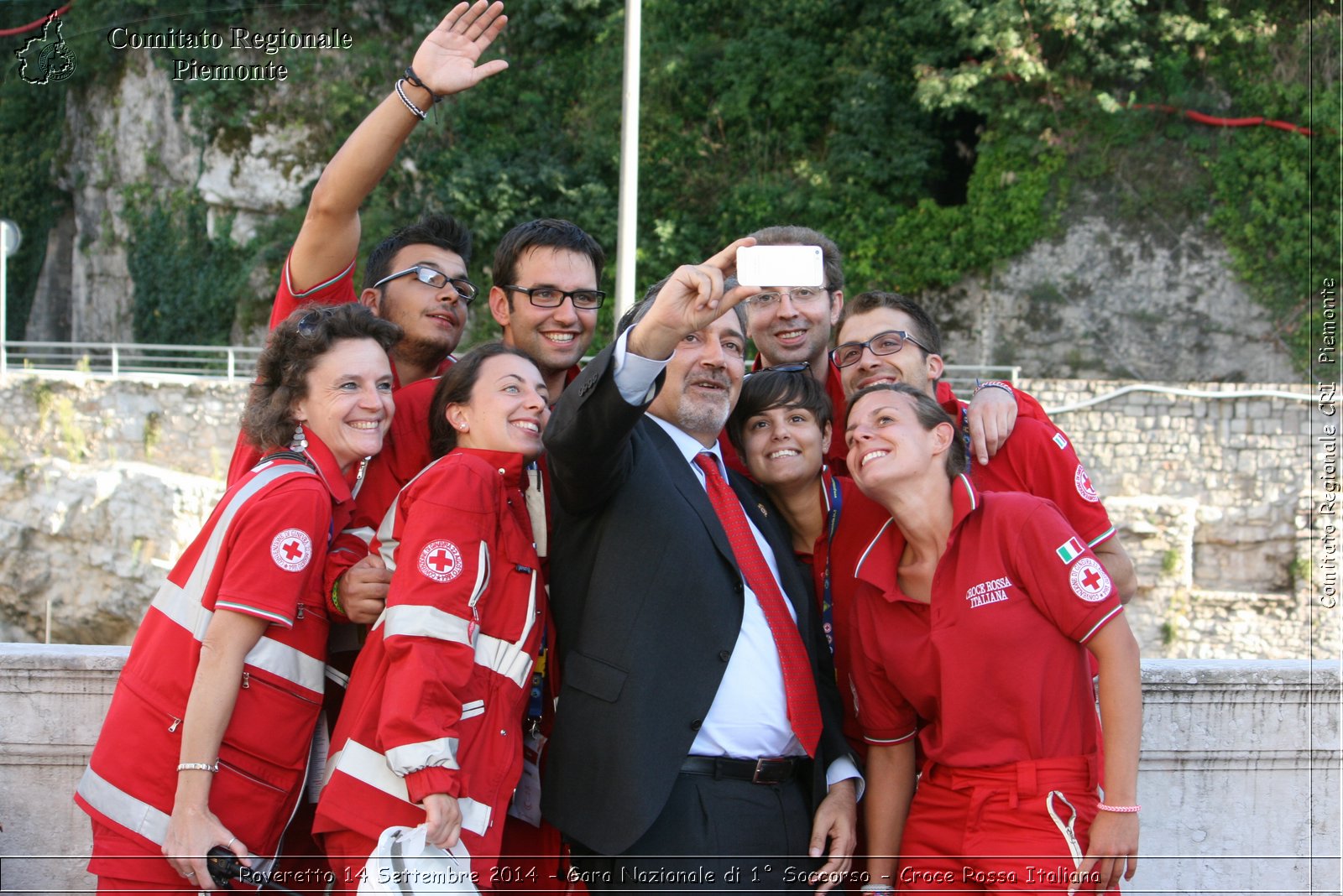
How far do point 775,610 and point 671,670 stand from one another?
0.37m

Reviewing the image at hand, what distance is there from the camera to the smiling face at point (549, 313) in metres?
3.55

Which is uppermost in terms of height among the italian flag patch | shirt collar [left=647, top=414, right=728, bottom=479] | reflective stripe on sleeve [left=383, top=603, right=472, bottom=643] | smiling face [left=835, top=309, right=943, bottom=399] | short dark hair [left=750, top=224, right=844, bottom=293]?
short dark hair [left=750, top=224, right=844, bottom=293]

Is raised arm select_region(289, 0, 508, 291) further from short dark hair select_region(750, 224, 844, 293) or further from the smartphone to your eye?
the smartphone

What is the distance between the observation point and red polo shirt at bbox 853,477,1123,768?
2744 mm

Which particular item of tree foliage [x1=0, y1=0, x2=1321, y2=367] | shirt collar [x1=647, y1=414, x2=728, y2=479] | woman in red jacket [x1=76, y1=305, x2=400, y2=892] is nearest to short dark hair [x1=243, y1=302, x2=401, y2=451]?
woman in red jacket [x1=76, y1=305, x2=400, y2=892]

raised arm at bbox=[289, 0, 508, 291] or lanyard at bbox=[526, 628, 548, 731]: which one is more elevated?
raised arm at bbox=[289, 0, 508, 291]

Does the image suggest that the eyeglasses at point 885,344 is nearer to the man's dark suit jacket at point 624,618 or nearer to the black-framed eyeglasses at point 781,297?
the black-framed eyeglasses at point 781,297

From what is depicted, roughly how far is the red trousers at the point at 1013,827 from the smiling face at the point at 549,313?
174 cm

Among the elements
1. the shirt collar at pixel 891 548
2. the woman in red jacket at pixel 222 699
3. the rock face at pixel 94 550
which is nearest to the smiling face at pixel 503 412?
the woman in red jacket at pixel 222 699

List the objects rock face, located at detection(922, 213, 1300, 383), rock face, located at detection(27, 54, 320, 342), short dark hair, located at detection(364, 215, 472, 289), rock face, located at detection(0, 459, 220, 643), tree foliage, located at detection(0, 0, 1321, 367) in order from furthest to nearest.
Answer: rock face, located at detection(27, 54, 320, 342), rock face, located at detection(922, 213, 1300, 383), tree foliage, located at detection(0, 0, 1321, 367), rock face, located at detection(0, 459, 220, 643), short dark hair, located at detection(364, 215, 472, 289)

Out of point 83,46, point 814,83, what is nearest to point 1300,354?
point 814,83

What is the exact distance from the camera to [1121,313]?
20047 mm

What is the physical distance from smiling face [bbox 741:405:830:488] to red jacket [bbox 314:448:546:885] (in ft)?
2.66

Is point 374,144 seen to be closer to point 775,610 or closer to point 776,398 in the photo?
point 776,398
